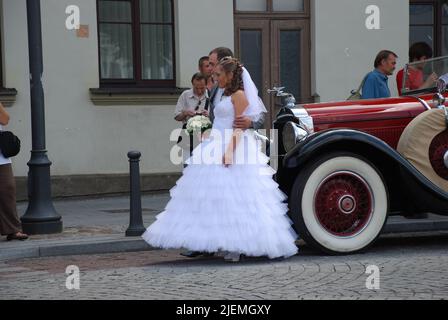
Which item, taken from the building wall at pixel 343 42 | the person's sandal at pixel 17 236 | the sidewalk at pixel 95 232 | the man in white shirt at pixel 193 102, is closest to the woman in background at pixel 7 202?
the person's sandal at pixel 17 236

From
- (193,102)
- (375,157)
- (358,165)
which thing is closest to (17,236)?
(193,102)

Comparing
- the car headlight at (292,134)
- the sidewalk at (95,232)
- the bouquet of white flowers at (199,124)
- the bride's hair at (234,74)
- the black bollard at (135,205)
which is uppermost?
the bride's hair at (234,74)

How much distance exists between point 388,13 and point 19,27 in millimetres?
6278

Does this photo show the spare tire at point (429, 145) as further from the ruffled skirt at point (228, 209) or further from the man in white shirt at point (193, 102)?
the man in white shirt at point (193, 102)

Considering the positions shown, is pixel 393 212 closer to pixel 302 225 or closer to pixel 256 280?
pixel 302 225

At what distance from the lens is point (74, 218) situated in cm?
1140

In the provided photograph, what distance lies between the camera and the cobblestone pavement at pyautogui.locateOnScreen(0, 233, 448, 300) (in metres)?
6.20

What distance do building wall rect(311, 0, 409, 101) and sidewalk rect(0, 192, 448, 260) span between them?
13.5 feet

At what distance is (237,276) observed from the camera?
23.0 feet

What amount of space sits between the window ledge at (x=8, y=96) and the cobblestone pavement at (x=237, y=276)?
15.8 ft

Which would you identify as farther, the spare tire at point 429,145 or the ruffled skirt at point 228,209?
the spare tire at point 429,145

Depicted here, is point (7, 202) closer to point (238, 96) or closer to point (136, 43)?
point (238, 96)

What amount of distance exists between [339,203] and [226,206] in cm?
108

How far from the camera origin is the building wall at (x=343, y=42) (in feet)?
49.1
